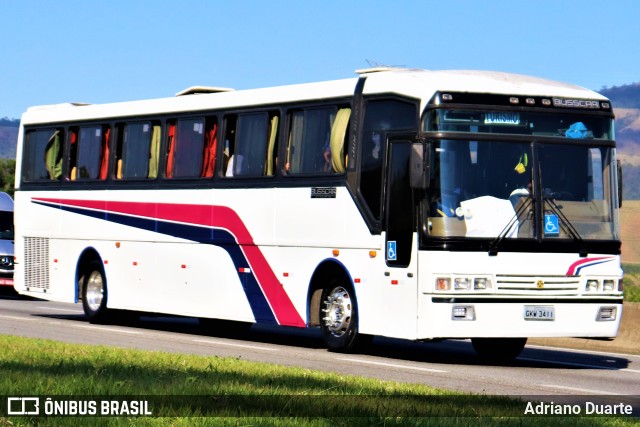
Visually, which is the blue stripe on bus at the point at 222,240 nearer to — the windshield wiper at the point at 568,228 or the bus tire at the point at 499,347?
the bus tire at the point at 499,347

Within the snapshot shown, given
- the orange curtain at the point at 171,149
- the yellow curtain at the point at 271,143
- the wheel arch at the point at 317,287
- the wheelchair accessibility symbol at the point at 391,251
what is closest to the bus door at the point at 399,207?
the wheelchair accessibility symbol at the point at 391,251

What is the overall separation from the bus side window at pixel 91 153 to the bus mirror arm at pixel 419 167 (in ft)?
29.0

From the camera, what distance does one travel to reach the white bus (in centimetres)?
1702

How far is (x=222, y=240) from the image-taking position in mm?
21344

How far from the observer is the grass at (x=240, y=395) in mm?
9602

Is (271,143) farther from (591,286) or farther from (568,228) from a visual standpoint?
(591,286)

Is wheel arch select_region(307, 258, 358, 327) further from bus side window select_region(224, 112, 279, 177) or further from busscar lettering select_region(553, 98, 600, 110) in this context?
busscar lettering select_region(553, 98, 600, 110)

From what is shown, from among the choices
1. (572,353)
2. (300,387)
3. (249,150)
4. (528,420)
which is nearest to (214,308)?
(249,150)

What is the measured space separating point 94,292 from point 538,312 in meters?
10.2

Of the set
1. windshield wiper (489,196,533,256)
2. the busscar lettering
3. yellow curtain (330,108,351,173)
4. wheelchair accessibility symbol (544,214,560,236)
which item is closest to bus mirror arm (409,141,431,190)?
Result: windshield wiper (489,196,533,256)

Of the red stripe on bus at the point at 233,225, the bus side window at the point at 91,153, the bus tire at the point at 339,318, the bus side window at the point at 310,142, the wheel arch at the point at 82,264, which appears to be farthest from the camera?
the wheel arch at the point at 82,264

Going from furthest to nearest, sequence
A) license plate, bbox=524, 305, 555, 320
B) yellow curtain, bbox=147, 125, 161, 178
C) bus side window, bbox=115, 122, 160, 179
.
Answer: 1. bus side window, bbox=115, 122, 160, 179
2. yellow curtain, bbox=147, 125, 161, 178
3. license plate, bbox=524, 305, 555, 320

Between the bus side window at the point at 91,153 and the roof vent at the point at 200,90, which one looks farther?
the bus side window at the point at 91,153

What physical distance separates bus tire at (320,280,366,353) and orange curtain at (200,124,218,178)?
3.45m
